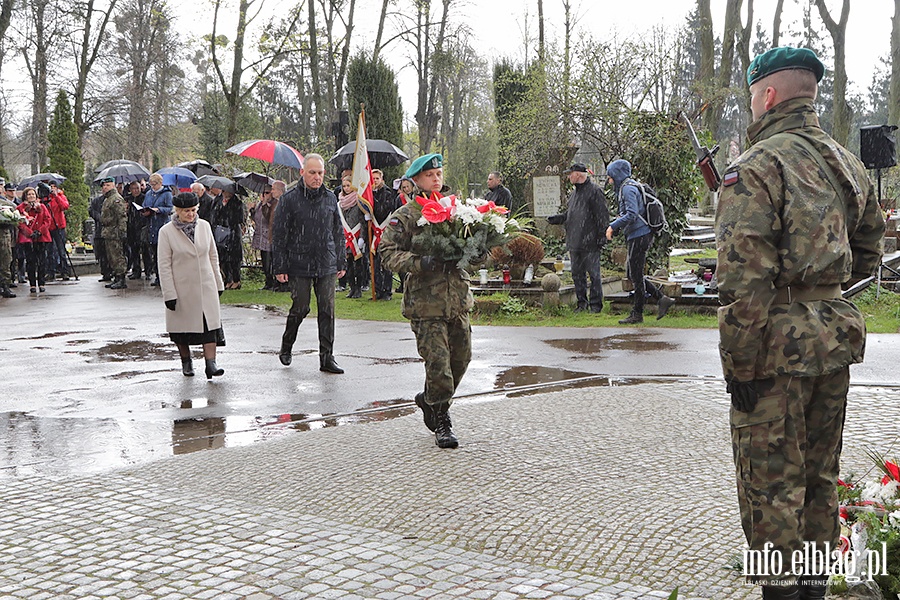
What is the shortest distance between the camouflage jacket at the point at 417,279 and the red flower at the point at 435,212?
0.16 meters

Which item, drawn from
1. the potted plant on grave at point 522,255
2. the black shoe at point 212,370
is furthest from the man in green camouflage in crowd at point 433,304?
the potted plant on grave at point 522,255

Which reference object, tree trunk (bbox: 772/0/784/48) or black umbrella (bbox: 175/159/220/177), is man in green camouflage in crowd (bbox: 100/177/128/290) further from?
tree trunk (bbox: 772/0/784/48)

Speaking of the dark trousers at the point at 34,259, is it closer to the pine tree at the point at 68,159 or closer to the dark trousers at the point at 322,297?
the dark trousers at the point at 322,297

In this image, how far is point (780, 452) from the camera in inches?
144

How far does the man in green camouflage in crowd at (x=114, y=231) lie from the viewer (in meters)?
20.8

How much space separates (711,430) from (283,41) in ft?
104

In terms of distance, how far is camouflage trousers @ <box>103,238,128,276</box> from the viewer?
2078cm

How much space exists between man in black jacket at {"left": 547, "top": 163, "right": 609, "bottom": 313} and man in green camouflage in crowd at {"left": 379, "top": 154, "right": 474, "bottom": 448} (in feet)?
25.2

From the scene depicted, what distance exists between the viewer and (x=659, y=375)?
973 cm

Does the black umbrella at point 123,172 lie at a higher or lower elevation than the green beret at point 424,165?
higher

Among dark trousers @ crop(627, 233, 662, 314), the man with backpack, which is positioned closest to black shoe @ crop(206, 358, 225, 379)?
the man with backpack

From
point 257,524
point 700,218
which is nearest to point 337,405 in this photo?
point 257,524

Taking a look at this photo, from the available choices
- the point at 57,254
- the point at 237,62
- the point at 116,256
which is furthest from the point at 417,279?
the point at 237,62

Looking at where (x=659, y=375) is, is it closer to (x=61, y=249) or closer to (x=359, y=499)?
(x=359, y=499)
